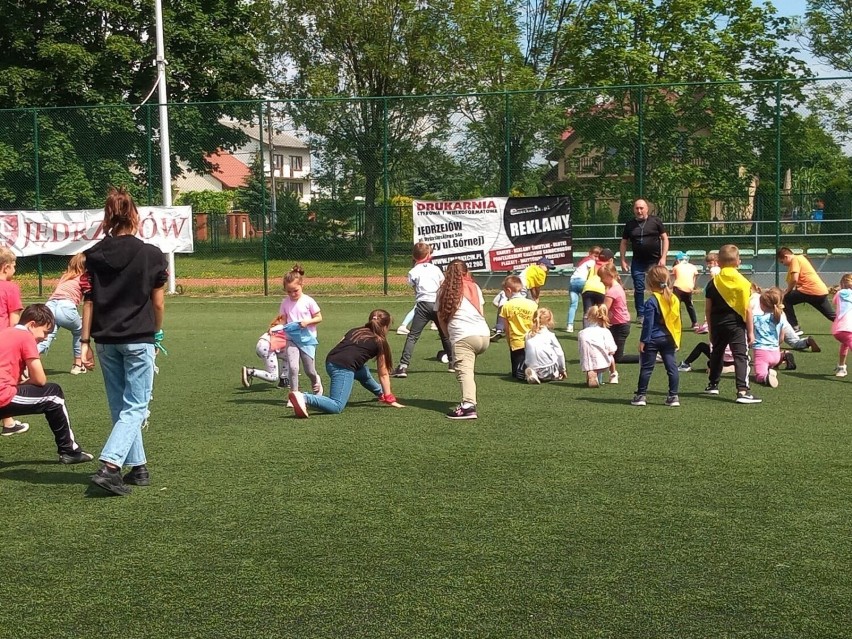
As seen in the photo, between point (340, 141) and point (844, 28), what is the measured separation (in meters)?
26.2

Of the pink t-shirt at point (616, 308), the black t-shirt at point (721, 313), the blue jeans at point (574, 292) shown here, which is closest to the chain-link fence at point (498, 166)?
the blue jeans at point (574, 292)

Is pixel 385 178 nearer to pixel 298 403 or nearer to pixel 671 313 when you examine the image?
pixel 671 313

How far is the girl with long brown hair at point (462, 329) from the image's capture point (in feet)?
29.5

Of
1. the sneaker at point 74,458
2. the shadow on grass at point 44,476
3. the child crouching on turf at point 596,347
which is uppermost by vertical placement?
the child crouching on turf at point 596,347

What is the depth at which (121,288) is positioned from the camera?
6.12 meters

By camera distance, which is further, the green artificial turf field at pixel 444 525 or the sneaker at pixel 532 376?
the sneaker at pixel 532 376

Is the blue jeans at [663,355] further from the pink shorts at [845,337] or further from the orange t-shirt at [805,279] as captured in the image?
the orange t-shirt at [805,279]

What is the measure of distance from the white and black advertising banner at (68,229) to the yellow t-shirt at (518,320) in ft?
37.1

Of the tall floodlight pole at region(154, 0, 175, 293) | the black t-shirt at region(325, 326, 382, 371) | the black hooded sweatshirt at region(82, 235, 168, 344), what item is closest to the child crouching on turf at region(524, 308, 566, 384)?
the black t-shirt at region(325, 326, 382, 371)

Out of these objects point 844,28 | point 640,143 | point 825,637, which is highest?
point 844,28

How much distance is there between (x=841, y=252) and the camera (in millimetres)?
23156

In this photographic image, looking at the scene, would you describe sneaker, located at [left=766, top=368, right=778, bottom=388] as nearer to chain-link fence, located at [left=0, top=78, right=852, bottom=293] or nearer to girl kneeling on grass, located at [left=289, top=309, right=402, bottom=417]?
girl kneeling on grass, located at [left=289, top=309, right=402, bottom=417]

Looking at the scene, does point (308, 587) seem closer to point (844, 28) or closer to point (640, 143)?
point (640, 143)

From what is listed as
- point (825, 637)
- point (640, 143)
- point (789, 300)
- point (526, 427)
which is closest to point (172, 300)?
point (640, 143)
